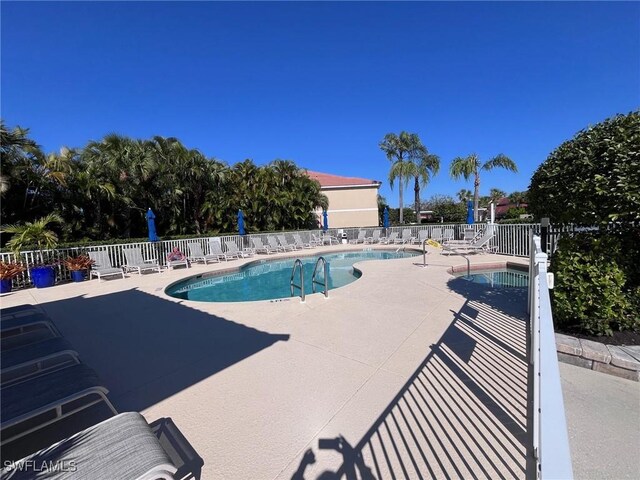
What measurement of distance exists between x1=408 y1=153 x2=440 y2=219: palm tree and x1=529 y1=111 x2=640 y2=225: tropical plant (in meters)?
21.1

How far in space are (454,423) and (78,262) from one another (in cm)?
1146

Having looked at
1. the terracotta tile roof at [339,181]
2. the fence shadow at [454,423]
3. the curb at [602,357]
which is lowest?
the fence shadow at [454,423]

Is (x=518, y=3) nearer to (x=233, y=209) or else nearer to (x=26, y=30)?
(x=26, y=30)

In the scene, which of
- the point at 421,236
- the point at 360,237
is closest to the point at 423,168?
the point at 360,237

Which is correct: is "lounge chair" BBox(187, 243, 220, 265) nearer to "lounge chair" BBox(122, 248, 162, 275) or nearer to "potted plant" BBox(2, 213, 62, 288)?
"lounge chair" BBox(122, 248, 162, 275)

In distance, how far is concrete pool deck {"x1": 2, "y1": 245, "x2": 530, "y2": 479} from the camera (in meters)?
2.03

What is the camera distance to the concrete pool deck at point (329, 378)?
6.67 feet

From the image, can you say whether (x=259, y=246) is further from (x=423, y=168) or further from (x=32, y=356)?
(x=423, y=168)

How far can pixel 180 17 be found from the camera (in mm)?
8492

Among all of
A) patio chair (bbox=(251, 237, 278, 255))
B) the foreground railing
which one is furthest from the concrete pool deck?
patio chair (bbox=(251, 237, 278, 255))

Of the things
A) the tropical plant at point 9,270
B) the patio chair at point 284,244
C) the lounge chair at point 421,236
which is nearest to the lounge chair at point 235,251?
the patio chair at point 284,244

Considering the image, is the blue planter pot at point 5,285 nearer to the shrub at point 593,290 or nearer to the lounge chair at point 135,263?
the lounge chair at point 135,263

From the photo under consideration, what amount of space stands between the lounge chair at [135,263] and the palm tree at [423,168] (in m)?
20.3

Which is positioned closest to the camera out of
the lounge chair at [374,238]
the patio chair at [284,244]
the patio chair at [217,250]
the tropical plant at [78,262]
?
the tropical plant at [78,262]
